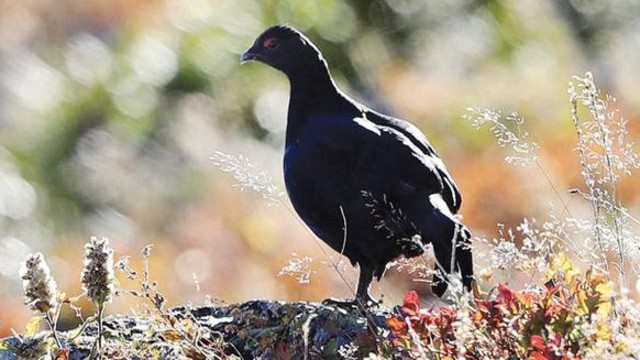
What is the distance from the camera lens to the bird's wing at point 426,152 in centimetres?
551

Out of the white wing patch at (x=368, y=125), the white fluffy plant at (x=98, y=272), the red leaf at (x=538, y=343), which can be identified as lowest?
the white fluffy plant at (x=98, y=272)

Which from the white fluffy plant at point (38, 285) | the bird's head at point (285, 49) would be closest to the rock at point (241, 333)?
Answer: the white fluffy plant at point (38, 285)

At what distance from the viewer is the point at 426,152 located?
5.66m

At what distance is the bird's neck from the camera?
5.96 m

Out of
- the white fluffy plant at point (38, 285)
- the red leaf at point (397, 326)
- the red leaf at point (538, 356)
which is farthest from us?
the red leaf at point (397, 326)

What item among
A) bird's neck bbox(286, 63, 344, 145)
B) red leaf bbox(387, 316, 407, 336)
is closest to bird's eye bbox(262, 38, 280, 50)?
bird's neck bbox(286, 63, 344, 145)

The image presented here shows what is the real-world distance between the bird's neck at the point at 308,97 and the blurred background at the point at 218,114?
2.56 metres

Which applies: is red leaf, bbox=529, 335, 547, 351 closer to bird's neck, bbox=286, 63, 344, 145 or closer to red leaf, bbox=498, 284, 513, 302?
red leaf, bbox=498, 284, 513, 302

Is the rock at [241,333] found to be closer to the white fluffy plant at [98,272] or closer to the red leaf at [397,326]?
the red leaf at [397,326]

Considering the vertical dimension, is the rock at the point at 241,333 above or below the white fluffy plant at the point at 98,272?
above

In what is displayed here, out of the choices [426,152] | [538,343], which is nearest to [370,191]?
[426,152]

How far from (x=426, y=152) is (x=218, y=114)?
177 inches

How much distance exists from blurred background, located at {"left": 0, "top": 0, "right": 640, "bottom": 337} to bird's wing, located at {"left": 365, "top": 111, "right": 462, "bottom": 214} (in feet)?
9.62

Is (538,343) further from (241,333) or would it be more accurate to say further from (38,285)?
(241,333)
